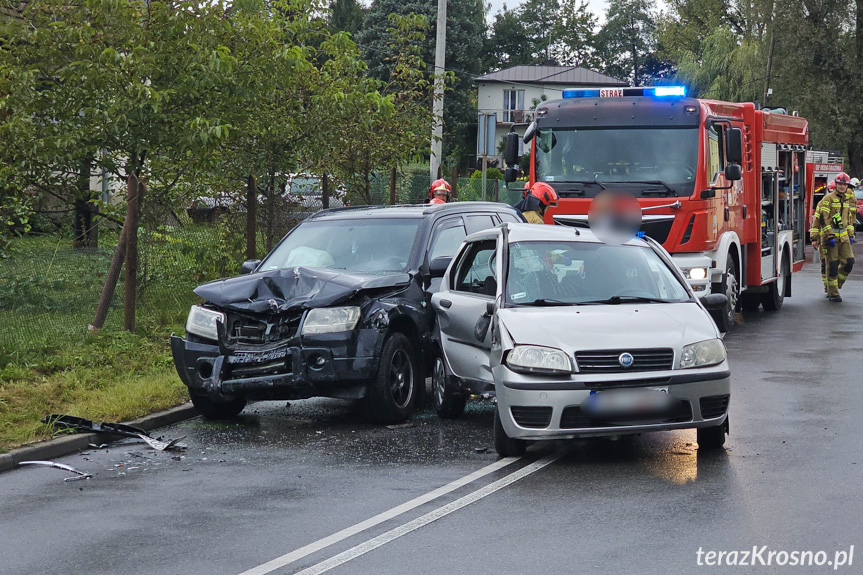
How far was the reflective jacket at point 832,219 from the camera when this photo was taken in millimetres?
19438

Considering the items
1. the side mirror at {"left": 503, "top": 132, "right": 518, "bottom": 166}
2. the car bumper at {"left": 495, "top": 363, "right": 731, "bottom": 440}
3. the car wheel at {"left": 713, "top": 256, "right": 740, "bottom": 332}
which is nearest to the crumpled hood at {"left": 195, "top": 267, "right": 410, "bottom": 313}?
the car bumper at {"left": 495, "top": 363, "right": 731, "bottom": 440}

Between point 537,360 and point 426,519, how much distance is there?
165cm

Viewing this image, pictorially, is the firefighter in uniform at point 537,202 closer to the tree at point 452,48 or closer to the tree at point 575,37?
the tree at point 452,48

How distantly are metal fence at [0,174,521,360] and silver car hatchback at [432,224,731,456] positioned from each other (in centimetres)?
536

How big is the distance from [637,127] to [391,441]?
742 centimetres

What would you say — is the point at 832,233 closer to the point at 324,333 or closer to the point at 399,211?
the point at 399,211

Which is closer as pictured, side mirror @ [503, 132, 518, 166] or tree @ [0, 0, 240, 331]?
tree @ [0, 0, 240, 331]

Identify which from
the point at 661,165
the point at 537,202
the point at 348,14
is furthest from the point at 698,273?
the point at 348,14

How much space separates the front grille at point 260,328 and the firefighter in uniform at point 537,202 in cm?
505

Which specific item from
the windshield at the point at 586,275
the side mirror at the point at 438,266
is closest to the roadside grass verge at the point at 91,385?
the side mirror at the point at 438,266

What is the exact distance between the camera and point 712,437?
7.99 metres

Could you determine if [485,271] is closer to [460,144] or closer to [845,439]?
[845,439]

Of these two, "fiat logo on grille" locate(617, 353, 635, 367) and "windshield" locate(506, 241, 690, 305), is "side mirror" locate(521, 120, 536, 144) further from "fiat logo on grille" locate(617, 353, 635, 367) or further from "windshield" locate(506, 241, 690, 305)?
"fiat logo on grille" locate(617, 353, 635, 367)

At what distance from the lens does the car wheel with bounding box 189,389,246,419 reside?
384 inches
